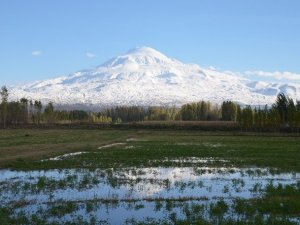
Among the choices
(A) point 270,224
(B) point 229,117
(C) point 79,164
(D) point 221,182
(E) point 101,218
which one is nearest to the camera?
(A) point 270,224

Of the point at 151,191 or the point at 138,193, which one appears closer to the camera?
the point at 138,193

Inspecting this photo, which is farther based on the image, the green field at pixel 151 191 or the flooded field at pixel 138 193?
the flooded field at pixel 138 193

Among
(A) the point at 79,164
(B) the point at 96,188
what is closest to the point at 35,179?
(B) the point at 96,188

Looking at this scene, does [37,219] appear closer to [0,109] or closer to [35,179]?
[35,179]

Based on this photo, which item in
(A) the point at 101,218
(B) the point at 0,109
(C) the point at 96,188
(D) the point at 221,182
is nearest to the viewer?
(A) the point at 101,218

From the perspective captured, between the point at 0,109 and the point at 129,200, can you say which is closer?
the point at 129,200

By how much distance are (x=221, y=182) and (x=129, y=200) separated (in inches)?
327

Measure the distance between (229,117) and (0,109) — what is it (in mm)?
87868

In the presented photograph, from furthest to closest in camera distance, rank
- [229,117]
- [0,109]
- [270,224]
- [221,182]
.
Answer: [229,117] < [0,109] < [221,182] < [270,224]

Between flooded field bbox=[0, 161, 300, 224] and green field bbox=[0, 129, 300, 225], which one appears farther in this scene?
flooded field bbox=[0, 161, 300, 224]

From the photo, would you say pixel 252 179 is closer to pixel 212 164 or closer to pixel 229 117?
pixel 212 164

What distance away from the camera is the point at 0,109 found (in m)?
144

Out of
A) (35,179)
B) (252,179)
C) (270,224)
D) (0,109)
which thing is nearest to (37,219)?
(270,224)

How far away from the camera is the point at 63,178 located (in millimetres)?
29047
